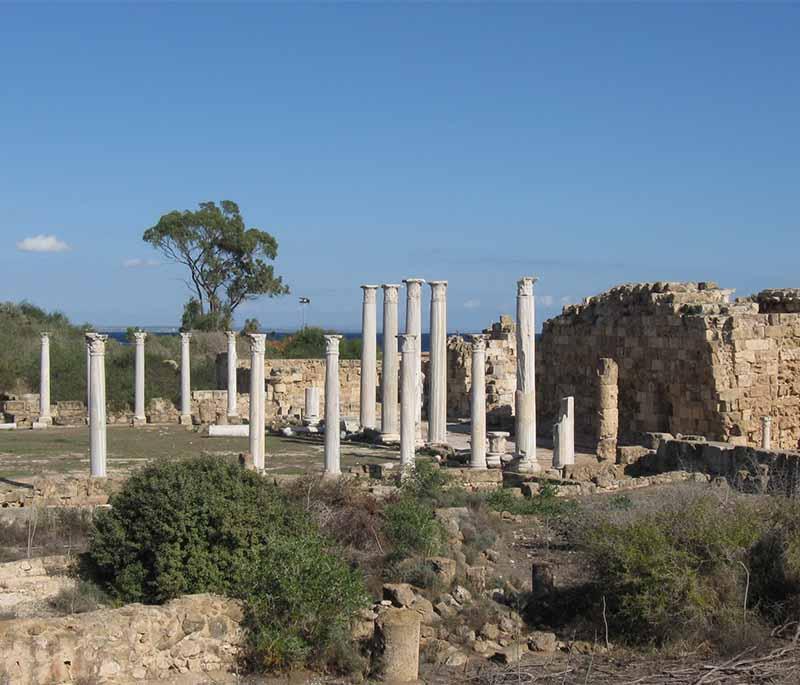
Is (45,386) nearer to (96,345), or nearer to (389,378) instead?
(389,378)

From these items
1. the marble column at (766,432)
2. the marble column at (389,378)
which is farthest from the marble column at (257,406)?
the marble column at (766,432)

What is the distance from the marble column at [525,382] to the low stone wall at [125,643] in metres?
11.8

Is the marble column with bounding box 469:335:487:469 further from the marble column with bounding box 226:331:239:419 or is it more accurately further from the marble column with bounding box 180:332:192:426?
the marble column with bounding box 180:332:192:426

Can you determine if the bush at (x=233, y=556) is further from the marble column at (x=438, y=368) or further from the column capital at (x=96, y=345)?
the marble column at (x=438, y=368)

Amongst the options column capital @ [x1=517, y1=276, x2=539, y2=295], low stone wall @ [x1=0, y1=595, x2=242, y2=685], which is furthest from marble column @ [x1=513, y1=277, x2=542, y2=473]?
low stone wall @ [x1=0, y1=595, x2=242, y2=685]

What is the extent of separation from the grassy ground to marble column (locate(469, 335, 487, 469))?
2264 millimetres

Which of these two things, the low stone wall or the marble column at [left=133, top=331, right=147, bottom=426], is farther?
the marble column at [left=133, top=331, right=147, bottom=426]

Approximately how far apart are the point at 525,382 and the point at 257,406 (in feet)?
18.4

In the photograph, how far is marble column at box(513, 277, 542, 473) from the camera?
2230 cm

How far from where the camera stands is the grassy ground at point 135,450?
71.2 feet

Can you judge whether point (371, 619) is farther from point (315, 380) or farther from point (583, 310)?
point (315, 380)

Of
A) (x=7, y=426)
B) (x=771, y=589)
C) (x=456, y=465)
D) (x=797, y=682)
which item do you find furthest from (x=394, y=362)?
(x=797, y=682)

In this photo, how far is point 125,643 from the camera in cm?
1018

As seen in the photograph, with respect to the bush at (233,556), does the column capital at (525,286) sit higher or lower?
higher
